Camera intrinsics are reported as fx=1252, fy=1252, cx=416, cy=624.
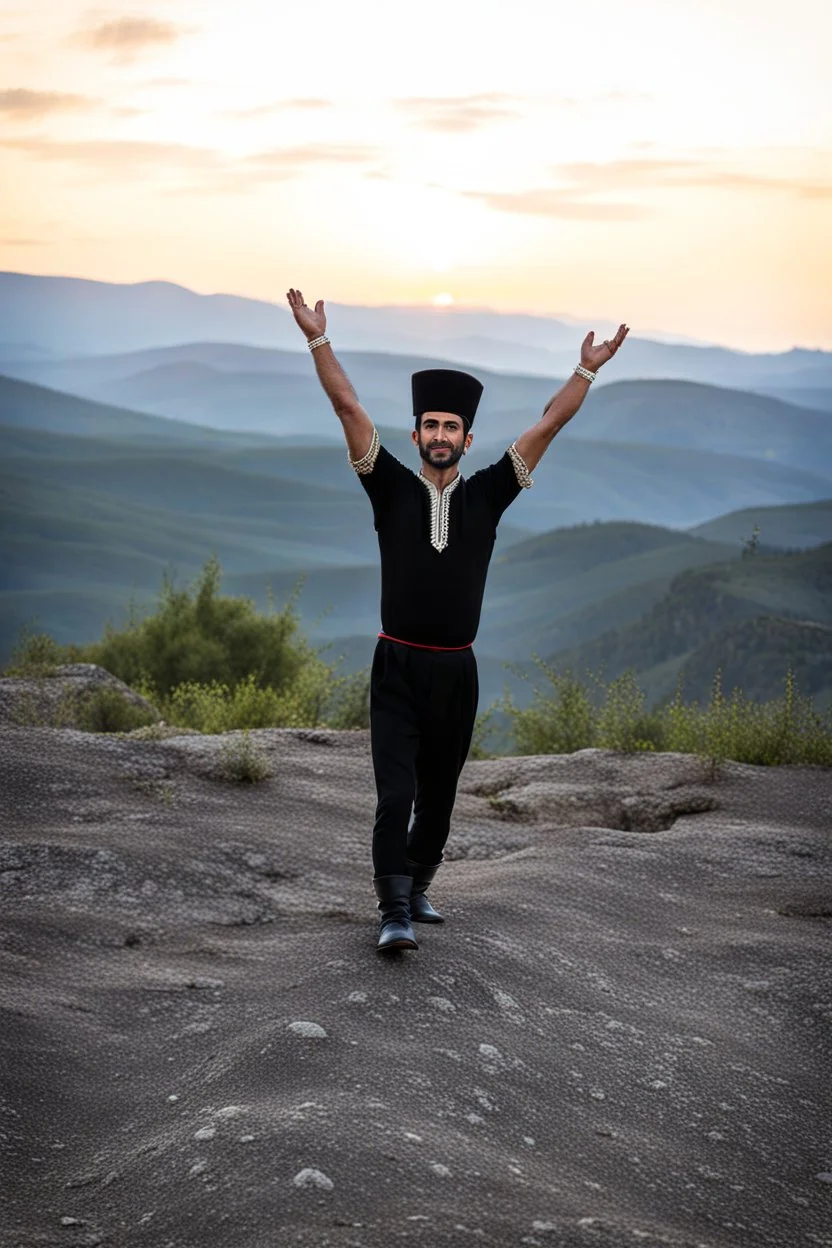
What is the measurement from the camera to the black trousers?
4.99m

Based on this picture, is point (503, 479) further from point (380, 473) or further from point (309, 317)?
point (309, 317)

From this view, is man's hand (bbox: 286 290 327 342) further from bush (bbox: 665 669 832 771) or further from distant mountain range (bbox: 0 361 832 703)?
distant mountain range (bbox: 0 361 832 703)

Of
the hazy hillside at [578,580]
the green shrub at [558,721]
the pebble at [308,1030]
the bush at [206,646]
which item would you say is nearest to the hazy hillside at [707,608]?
the hazy hillside at [578,580]

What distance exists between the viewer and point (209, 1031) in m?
4.47

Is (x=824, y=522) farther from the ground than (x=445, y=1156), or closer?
farther from the ground

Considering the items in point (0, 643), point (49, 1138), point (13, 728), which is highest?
point (13, 728)

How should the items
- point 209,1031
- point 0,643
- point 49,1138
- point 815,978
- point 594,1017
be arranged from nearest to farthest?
point 49,1138 → point 209,1031 → point 594,1017 → point 815,978 → point 0,643

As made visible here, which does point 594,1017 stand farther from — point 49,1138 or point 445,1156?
point 49,1138

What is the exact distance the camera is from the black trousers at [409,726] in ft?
16.4

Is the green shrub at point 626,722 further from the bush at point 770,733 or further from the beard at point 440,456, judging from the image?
the beard at point 440,456

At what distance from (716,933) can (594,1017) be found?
145 centimetres

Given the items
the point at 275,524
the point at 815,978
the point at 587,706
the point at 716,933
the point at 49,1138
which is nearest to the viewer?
the point at 49,1138

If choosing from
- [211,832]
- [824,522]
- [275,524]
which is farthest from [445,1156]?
[275,524]

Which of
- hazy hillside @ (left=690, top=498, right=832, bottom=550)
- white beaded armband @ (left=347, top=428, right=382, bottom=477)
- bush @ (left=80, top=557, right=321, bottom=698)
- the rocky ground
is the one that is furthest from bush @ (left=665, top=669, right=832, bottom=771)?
hazy hillside @ (left=690, top=498, right=832, bottom=550)
